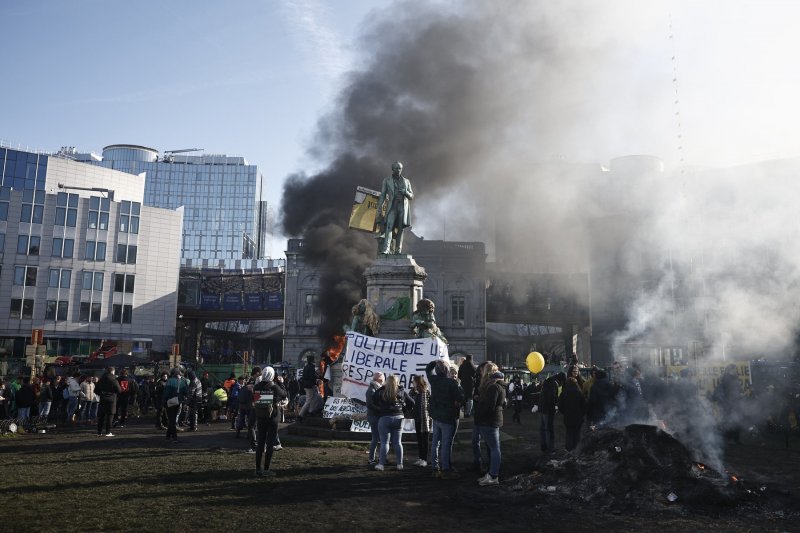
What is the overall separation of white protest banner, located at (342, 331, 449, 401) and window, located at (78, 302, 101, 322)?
4397 cm

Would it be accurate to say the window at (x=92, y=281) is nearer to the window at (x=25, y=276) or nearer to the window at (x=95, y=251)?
the window at (x=95, y=251)

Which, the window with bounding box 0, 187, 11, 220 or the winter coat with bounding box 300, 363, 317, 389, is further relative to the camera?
the window with bounding box 0, 187, 11, 220

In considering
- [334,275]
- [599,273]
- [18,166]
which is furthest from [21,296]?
[599,273]

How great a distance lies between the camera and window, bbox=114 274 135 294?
50.6 metres

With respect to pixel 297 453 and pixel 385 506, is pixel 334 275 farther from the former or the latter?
pixel 385 506

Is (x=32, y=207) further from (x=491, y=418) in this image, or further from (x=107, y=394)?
(x=491, y=418)

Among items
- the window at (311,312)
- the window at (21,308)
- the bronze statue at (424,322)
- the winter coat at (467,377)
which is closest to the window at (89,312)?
the window at (21,308)

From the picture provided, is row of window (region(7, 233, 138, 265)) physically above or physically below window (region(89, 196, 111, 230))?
below

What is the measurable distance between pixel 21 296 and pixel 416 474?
49.1m

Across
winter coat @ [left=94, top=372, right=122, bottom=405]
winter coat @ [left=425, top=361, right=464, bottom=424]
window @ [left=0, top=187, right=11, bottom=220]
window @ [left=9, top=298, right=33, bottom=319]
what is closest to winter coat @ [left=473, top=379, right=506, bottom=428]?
winter coat @ [left=425, top=361, right=464, bottom=424]

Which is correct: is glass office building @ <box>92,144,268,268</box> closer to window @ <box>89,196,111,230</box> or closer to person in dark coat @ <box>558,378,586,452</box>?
A: window @ <box>89,196,111,230</box>

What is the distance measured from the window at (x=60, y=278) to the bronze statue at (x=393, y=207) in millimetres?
42056

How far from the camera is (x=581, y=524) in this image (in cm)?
630

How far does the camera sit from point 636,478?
7.37 meters
